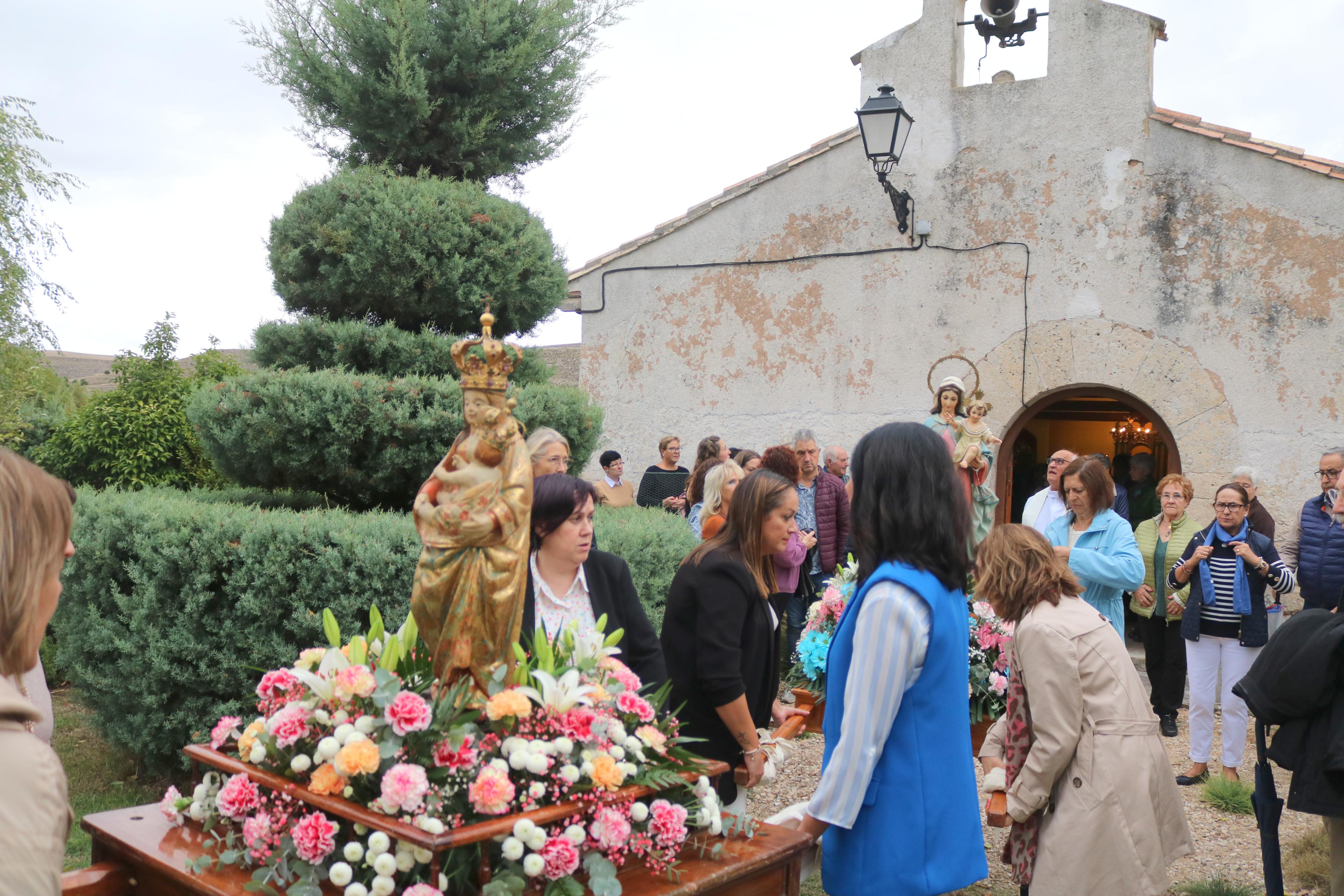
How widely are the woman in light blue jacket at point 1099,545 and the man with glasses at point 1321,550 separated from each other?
1937 mm

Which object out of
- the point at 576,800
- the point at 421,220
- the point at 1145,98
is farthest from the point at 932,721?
the point at 1145,98

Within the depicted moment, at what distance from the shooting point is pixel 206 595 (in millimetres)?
5082

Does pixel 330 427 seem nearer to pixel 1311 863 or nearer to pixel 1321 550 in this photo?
pixel 1311 863

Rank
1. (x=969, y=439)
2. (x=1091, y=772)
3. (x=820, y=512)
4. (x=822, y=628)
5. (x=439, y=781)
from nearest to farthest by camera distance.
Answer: (x=439, y=781) → (x=1091, y=772) → (x=822, y=628) → (x=969, y=439) → (x=820, y=512)

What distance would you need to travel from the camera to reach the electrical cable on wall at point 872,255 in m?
10.1

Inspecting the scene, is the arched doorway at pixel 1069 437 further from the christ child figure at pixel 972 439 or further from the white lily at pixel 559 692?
the white lily at pixel 559 692

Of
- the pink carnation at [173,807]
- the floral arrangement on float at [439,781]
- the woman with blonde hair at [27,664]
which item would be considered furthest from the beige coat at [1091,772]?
the woman with blonde hair at [27,664]

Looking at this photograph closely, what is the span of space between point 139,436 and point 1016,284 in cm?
856

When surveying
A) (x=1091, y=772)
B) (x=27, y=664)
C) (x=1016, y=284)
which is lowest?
(x=1091, y=772)

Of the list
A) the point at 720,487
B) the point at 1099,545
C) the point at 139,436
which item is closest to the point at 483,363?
the point at 720,487

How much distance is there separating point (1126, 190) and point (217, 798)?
982cm

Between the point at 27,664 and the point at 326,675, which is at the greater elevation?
the point at 27,664

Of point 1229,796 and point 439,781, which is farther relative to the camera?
point 1229,796

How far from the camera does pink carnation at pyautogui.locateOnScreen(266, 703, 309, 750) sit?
2209 millimetres
